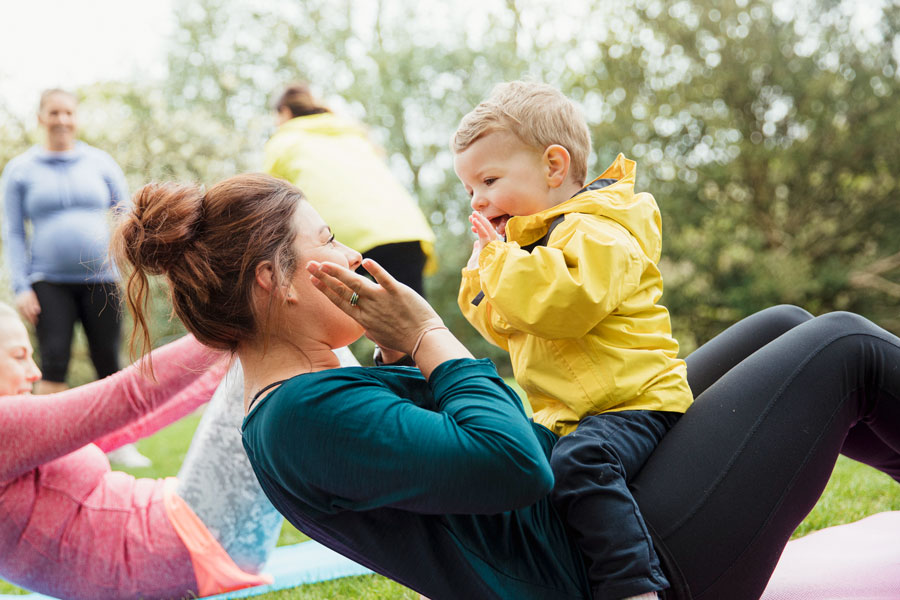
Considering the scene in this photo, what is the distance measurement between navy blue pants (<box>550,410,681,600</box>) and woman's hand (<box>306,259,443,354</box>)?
0.41 metres

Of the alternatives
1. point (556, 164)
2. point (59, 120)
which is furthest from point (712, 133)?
point (556, 164)

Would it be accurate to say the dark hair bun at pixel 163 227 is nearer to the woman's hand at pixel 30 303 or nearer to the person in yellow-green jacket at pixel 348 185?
the person in yellow-green jacket at pixel 348 185

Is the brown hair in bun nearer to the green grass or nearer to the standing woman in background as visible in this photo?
the green grass

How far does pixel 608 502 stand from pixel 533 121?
98 centimetres

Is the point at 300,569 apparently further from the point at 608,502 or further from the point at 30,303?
the point at 30,303

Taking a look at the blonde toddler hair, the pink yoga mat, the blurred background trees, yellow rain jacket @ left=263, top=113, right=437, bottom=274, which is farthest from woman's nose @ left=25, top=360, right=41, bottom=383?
the blurred background trees

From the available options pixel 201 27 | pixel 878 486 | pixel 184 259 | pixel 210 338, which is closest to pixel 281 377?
pixel 210 338

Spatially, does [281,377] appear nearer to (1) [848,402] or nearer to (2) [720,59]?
(1) [848,402]

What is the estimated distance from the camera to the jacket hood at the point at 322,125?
3.89 metres

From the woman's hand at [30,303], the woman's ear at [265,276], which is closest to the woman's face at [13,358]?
the woman's ear at [265,276]

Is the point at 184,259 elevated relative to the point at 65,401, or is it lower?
elevated

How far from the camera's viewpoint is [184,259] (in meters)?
1.52

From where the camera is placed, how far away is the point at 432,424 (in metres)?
1.29

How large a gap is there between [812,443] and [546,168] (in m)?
0.90
